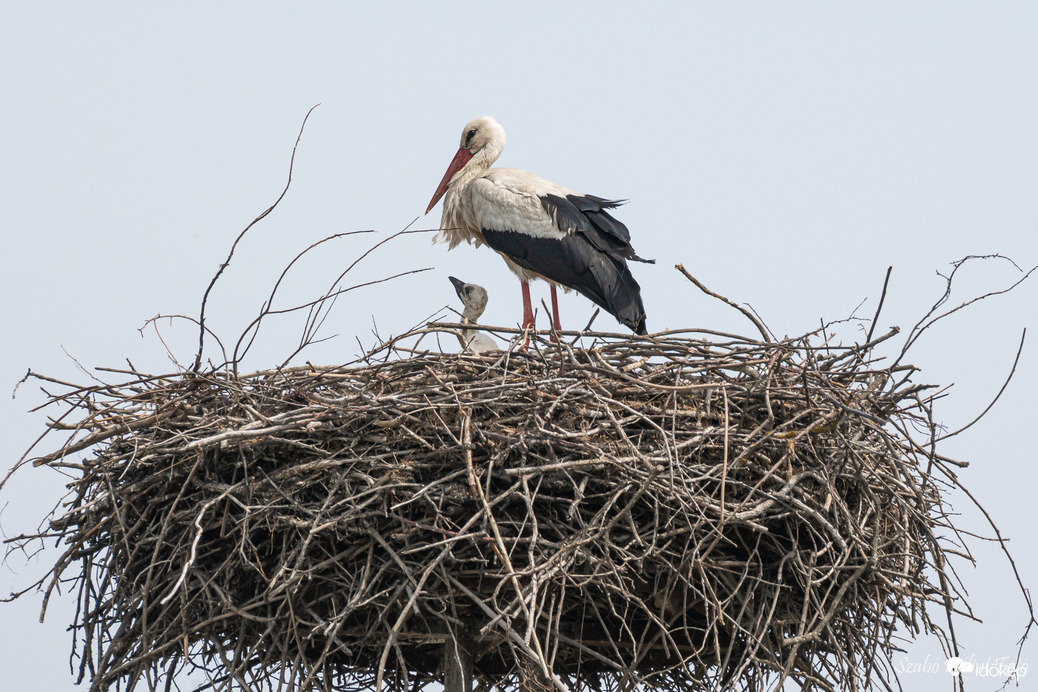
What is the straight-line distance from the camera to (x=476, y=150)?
808 centimetres

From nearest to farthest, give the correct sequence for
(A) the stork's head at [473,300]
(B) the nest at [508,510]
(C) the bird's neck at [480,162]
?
(B) the nest at [508,510] < (A) the stork's head at [473,300] < (C) the bird's neck at [480,162]

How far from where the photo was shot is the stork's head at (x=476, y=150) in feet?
26.3

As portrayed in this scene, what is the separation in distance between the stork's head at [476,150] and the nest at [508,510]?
3380 millimetres

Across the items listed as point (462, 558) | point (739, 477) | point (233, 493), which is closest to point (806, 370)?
point (739, 477)

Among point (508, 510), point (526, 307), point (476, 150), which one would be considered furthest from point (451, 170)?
point (508, 510)

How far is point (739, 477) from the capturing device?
181 inches

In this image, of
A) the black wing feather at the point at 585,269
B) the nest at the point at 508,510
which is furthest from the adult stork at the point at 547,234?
the nest at the point at 508,510

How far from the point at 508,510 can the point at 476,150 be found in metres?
4.02

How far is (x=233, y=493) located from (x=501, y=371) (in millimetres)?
1070

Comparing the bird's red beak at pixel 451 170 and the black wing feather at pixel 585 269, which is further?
the bird's red beak at pixel 451 170

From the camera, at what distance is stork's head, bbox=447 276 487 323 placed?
6684 mm

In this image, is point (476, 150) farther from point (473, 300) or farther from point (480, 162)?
point (473, 300)

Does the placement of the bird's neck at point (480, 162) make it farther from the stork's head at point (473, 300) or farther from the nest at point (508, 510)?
the nest at point (508, 510)

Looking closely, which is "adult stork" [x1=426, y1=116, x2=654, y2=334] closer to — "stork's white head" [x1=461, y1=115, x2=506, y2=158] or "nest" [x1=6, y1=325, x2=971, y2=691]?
"stork's white head" [x1=461, y1=115, x2=506, y2=158]
